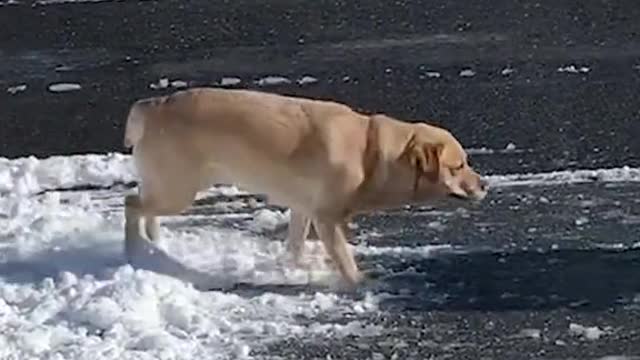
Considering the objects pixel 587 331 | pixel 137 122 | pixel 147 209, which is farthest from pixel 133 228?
pixel 587 331

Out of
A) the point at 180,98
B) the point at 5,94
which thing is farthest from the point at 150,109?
the point at 5,94

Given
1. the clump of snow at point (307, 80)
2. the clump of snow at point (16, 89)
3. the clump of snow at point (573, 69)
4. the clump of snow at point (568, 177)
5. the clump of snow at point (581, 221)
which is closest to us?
the clump of snow at point (581, 221)

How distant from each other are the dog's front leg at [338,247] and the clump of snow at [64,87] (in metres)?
3.74

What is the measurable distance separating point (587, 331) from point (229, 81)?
427 cm

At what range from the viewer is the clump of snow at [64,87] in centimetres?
1031

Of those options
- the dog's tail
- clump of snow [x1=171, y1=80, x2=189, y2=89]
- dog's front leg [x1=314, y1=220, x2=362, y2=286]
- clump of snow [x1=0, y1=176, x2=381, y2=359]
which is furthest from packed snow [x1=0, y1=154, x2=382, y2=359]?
clump of snow [x1=171, y1=80, x2=189, y2=89]

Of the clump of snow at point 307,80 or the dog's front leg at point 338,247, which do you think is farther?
the clump of snow at point 307,80

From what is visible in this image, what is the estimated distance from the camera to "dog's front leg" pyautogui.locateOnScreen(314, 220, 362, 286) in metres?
6.88

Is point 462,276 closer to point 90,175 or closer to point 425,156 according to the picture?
point 425,156

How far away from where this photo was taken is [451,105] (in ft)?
31.4

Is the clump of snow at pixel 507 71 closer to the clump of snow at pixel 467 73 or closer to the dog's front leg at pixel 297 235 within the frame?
the clump of snow at pixel 467 73

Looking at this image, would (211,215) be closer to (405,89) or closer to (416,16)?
(405,89)

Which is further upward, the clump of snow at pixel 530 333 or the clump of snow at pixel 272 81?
the clump of snow at pixel 530 333

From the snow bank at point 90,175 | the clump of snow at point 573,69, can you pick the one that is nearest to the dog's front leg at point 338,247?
the snow bank at point 90,175
